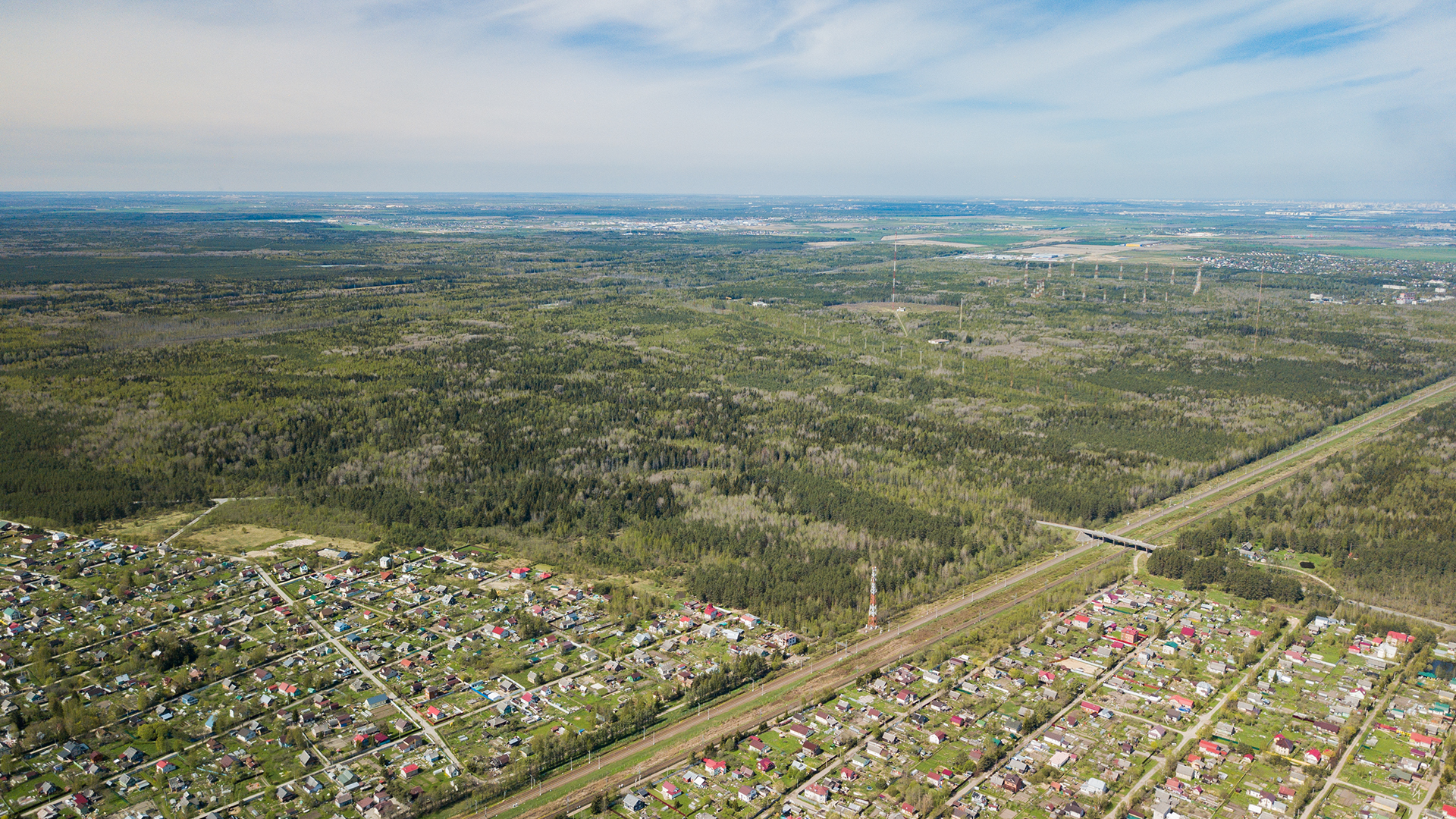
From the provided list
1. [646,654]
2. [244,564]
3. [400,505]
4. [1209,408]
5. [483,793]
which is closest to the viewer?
[483,793]

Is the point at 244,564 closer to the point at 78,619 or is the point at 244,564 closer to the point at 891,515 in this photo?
the point at 78,619

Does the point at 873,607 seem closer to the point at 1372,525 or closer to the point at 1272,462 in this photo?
the point at 1372,525

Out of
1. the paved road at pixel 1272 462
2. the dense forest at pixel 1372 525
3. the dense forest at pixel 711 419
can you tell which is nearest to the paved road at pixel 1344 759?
the dense forest at pixel 711 419

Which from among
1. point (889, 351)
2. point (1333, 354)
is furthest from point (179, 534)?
point (1333, 354)

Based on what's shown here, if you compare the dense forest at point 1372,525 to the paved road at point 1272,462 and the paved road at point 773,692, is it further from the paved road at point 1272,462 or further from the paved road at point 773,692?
the paved road at point 773,692

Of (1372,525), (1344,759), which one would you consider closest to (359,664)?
(1344,759)
